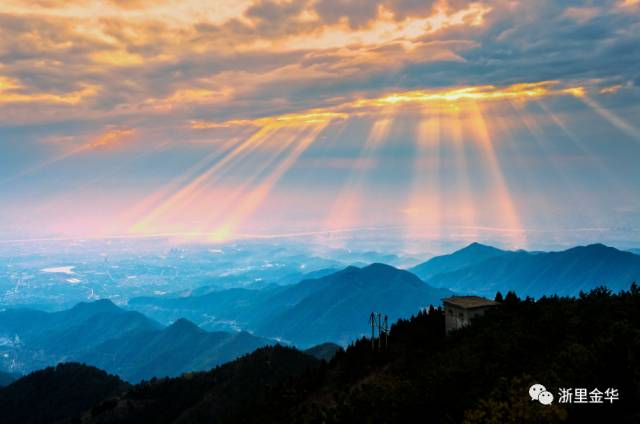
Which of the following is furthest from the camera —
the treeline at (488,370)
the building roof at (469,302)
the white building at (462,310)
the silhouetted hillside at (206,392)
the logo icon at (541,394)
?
the silhouetted hillside at (206,392)

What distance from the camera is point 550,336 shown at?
2613 inches

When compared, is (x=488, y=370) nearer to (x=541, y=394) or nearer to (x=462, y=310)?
(x=541, y=394)

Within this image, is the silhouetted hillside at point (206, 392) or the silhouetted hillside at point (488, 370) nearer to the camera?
the silhouetted hillside at point (488, 370)

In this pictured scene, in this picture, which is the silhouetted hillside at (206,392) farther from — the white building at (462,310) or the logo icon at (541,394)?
the logo icon at (541,394)

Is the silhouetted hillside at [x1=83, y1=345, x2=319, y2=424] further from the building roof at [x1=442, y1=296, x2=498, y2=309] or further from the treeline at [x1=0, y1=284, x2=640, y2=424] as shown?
the building roof at [x1=442, y1=296, x2=498, y2=309]

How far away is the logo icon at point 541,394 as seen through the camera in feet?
143

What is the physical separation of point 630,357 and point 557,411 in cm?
1124

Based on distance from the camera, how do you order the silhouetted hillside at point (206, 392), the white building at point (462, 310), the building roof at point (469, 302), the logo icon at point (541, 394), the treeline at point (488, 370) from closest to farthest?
the logo icon at point (541, 394) → the treeline at point (488, 370) → the white building at point (462, 310) → the building roof at point (469, 302) → the silhouetted hillside at point (206, 392)

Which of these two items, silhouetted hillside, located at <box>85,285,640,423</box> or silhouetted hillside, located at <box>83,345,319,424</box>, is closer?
silhouetted hillside, located at <box>85,285,640,423</box>

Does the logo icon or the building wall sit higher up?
the logo icon

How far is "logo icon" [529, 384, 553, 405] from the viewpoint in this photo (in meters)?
43.5

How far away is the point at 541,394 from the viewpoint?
145 ft

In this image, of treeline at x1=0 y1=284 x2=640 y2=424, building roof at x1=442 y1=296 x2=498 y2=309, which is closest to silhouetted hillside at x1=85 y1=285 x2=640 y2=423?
treeline at x1=0 y1=284 x2=640 y2=424

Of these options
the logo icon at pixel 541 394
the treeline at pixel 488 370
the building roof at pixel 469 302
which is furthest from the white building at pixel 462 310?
the logo icon at pixel 541 394
